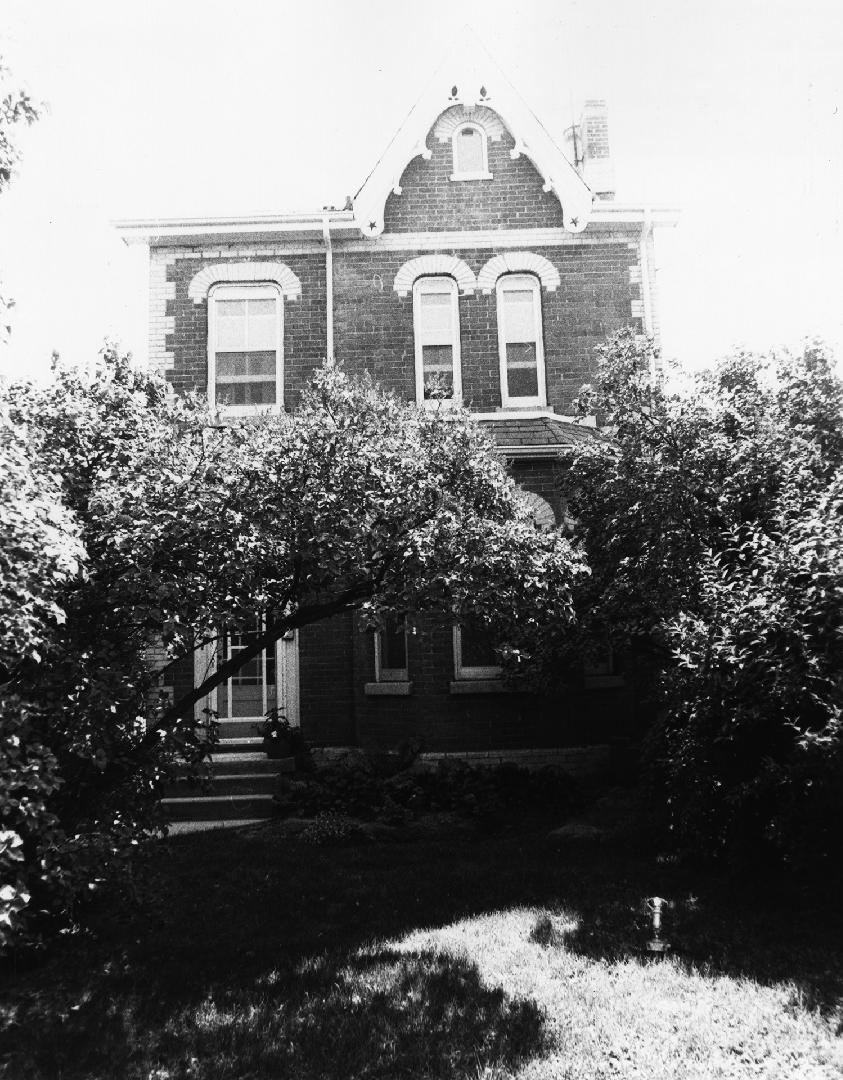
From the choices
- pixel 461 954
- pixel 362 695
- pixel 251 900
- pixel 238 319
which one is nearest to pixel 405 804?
pixel 362 695

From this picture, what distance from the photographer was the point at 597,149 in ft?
55.7

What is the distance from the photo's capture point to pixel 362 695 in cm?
1409

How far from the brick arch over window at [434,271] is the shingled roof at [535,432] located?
2.53 metres

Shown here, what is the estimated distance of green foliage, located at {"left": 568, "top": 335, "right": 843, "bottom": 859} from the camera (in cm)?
705

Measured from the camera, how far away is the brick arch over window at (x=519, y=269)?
1499 centimetres

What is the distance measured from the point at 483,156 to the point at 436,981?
13.3 m

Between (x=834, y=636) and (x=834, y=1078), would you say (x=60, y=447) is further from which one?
(x=834, y=1078)

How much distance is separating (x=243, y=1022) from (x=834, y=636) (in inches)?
202

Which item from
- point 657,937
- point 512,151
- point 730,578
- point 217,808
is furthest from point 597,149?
point 657,937

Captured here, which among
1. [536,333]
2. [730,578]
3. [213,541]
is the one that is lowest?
[730,578]

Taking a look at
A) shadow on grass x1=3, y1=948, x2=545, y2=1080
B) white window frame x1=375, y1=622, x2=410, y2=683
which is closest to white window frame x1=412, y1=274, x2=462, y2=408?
white window frame x1=375, y1=622, x2=410, y2=683

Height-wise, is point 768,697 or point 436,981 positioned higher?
point 768,697

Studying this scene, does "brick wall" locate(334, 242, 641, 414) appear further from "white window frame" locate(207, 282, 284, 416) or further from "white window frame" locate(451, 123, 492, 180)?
"white window frame" locate(451, 123, 492, 180)

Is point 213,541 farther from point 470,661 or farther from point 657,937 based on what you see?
point 470,661
